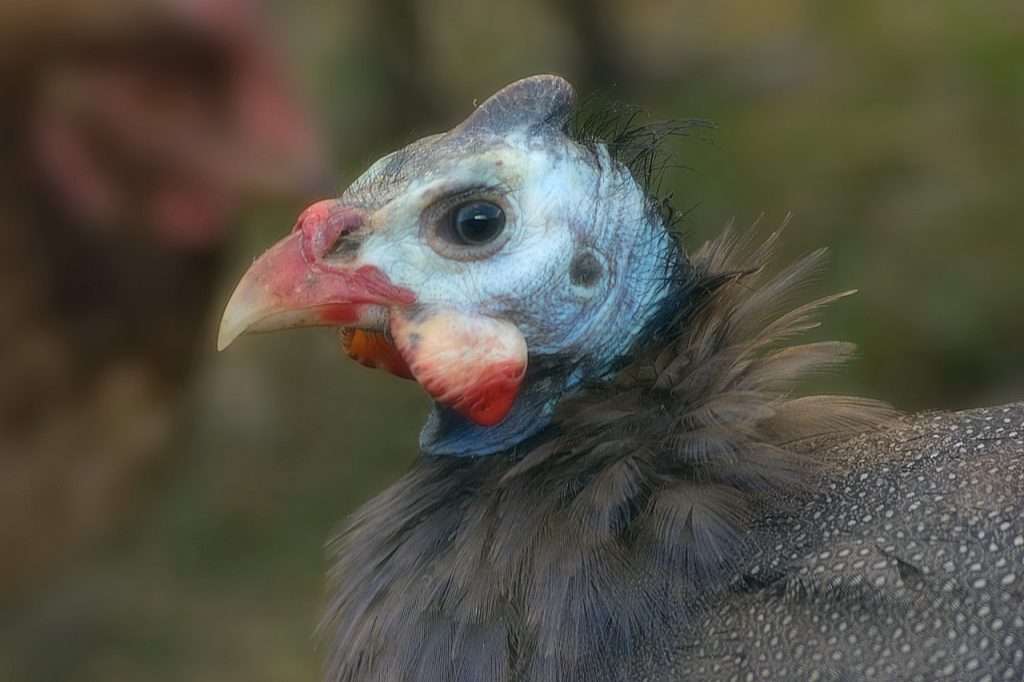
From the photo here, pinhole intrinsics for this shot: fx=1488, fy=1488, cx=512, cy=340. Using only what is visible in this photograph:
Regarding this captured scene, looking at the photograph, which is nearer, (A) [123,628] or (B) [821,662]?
(B) [821,662]

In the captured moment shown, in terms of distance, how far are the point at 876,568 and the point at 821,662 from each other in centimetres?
14

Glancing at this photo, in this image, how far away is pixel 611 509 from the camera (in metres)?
2.00

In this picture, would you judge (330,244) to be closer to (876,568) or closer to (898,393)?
(876,568)

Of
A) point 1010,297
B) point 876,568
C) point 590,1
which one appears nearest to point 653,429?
point 876,568

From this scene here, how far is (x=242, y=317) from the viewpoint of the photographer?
82.2 inches

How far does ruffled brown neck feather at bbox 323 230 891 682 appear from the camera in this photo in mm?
1938

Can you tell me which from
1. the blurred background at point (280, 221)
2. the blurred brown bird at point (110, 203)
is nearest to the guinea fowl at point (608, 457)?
the blurred background at point (280, 221)

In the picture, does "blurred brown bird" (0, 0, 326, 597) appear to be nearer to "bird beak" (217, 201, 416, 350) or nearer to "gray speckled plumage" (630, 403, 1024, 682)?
"bird beak" (217, 201, 416, 350)

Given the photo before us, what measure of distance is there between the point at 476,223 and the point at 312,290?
0.83ft

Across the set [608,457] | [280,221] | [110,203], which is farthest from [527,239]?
[280,221]

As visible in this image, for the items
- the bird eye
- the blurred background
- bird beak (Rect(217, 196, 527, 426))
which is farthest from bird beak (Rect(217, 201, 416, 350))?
the blurred background

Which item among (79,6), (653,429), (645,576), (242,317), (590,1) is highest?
(590,1)

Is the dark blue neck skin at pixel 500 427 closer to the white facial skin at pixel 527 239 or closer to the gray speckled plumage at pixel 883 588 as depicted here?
the white facial skin at pixel 527 239

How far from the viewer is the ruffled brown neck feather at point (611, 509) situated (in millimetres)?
1938
